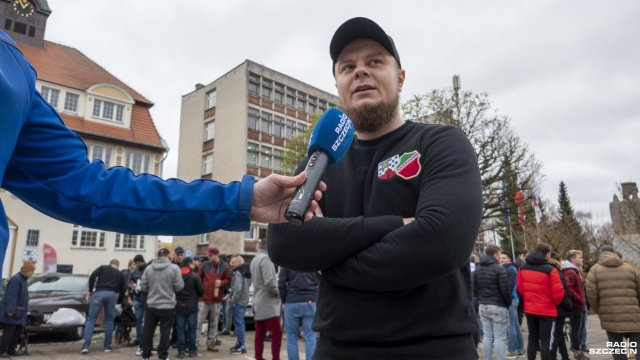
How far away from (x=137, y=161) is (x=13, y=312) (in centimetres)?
2106

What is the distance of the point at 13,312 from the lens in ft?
31.4

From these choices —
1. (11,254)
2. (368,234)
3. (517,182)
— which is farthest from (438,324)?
(11,254)

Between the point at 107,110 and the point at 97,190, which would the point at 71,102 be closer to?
the point at 107,110

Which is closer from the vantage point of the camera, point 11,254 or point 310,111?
point 11,254

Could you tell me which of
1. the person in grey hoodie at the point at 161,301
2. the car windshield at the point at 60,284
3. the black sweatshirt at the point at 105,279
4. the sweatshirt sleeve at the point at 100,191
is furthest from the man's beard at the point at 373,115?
the car windshield at the point at 60,284

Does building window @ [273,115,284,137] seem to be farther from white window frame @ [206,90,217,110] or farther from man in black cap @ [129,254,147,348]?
man in black cap @ [129,254,147,348]

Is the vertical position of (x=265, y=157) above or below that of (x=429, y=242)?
above

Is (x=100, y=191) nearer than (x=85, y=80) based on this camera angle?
Yes

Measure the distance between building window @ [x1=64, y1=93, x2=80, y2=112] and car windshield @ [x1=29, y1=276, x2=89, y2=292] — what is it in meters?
18.3

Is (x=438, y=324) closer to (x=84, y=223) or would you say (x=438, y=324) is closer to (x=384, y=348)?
(x=384, y=348)

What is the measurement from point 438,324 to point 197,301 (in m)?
9.58

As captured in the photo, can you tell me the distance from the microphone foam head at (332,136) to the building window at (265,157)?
127 ft

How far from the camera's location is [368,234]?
1.78 meters

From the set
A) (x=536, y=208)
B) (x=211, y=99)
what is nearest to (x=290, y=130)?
(x=211, y=99)
